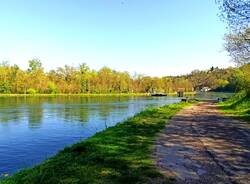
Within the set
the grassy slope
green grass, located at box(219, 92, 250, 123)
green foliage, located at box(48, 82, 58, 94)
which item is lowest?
the grassy slope

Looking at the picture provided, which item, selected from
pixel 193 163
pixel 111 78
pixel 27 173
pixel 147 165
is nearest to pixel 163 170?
pixel 147 165

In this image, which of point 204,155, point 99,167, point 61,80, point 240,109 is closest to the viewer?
point 99,167

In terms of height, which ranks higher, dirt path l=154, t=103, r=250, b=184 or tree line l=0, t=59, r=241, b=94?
tree line l=0, t=59, r=241, b=94

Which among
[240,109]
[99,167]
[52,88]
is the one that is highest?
[52,88]

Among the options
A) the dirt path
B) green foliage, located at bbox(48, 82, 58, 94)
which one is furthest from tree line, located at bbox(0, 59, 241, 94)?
the dirt path

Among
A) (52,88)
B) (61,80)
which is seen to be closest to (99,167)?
(52,88)

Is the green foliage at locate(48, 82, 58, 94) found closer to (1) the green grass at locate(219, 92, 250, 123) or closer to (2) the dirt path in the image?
(1) the green grass at locate(219, 92, 250, 123)

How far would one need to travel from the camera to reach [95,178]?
10453 mm

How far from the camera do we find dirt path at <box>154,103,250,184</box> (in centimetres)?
1062

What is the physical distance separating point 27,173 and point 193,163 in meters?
5.50

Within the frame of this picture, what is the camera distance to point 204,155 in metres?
13.7

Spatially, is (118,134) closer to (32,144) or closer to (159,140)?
(159,140)

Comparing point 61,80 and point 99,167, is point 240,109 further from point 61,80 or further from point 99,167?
point 61,80

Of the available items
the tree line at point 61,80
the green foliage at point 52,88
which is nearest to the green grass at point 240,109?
the tree line at point 61,80
